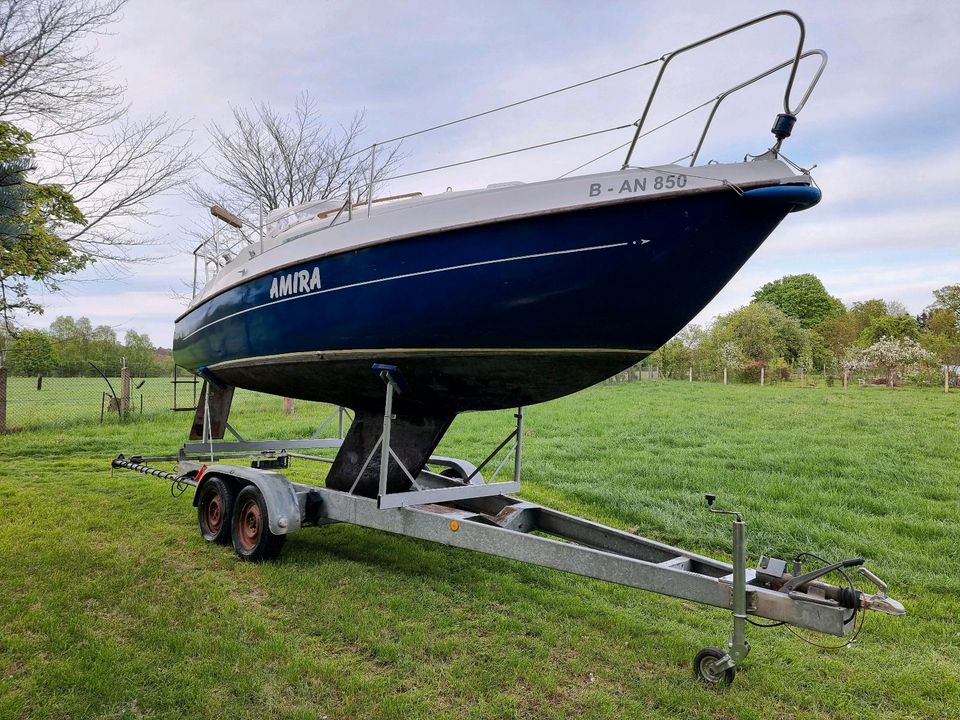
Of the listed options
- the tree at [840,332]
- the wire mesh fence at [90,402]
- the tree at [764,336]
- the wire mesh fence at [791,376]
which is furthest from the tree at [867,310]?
the wire mesh fence at [90,402]

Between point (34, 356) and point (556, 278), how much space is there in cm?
2035

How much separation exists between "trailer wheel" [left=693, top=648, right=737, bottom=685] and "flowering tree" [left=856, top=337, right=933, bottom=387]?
98.9 ft

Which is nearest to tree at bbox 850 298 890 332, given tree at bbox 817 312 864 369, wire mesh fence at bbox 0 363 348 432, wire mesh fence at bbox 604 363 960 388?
tree at bbox 817 312 864 369

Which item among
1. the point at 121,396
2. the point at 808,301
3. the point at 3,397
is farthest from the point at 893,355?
the point at 3,397

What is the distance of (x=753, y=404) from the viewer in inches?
615

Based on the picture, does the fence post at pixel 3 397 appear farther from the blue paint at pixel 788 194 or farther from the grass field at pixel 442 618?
the blue paint at pixel 788 194

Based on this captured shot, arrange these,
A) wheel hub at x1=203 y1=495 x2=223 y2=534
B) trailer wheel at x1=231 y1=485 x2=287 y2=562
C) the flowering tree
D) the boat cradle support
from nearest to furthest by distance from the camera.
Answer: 1. the boat cradle support
2. trailer wheel at x1=231 y1=485 x2=287 y2=562
3. wheel hub at x1=203 y1=495 x2=223 y2=534
4. the flowering tree

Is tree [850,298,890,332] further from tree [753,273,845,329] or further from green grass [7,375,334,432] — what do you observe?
green grass [7,375,334,432]

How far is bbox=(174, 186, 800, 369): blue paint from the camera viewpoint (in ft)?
10.7

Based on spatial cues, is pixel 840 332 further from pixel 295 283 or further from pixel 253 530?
pixel 253 530

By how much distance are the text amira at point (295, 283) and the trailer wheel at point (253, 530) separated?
1620 mm

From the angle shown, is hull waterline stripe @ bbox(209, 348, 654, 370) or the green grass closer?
hull waterline stripe @ bbox(209, 348, 654, 370)

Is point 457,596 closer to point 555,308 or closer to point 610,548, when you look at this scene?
point 610,548

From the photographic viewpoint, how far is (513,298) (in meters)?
3.67
